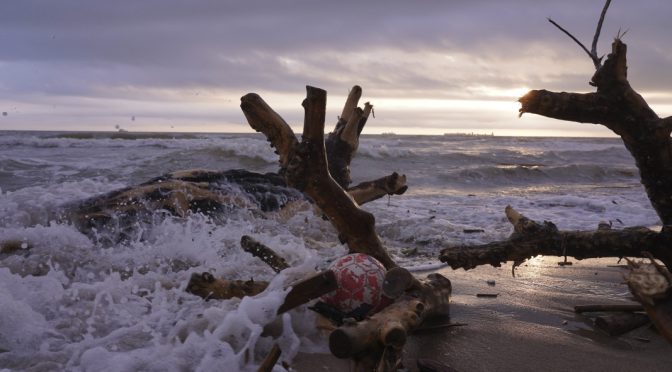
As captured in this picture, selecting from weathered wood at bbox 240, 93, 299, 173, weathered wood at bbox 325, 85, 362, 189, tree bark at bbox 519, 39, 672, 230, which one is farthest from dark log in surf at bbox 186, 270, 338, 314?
weathered wood at bbox 325, 85, 362, 189

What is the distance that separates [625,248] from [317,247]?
3.51 metres

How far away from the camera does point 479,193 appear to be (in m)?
13.1

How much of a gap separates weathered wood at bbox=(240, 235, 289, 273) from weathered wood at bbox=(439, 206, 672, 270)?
1.02 m

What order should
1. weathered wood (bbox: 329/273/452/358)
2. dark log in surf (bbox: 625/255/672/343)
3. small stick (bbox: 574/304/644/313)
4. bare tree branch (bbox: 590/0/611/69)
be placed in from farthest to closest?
small stick (bbox: 574/304/644/313), bare tree branch (bbox: 590/0/611/69), dark log in surf (bbox: 625/255/672/343), weathered wood (bbox: 329/273/452/358)

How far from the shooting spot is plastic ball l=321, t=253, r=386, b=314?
2.98 meters

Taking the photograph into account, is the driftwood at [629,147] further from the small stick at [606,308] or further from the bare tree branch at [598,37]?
the small stick at [606,308]

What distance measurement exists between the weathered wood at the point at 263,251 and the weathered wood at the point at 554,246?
1.02 meters

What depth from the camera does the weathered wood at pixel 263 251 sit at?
3578 millimetres

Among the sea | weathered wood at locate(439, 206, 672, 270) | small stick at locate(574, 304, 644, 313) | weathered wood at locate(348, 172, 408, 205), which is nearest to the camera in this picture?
the sea

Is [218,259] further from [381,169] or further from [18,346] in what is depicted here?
[381,169]

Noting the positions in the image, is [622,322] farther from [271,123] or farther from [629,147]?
[271,123]

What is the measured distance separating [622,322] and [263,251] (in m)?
2.25

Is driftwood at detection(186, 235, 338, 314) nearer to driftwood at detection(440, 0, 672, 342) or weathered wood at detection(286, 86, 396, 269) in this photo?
weathered wood at detection(286, 86, 396, 269)

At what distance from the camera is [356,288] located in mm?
2986
